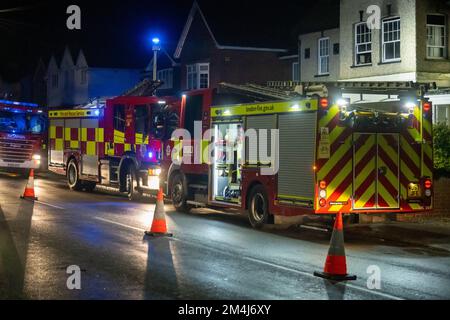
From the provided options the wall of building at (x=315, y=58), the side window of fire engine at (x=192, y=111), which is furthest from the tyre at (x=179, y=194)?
the wall of building at (x=315, y=58)

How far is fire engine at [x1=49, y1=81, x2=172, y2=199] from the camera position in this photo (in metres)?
19.1

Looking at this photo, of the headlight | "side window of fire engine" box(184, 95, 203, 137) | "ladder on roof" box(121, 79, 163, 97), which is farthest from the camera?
"ladder on roof" box(121, 79, 163, 97)

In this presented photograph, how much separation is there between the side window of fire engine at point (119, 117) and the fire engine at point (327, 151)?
16.6 ft

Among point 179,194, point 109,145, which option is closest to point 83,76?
point 109,145

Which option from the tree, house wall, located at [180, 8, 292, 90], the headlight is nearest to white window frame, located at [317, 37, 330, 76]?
house wall, located at [180, 8, 292, 90]

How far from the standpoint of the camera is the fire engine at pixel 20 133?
28938mm

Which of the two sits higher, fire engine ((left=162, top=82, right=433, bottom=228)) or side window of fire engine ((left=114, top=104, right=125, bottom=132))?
side window of fire engine ((left=114, top=104, right=125, bottom=132))

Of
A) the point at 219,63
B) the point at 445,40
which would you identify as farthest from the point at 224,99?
the point at 219,63

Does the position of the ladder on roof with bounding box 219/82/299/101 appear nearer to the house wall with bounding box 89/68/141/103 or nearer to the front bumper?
the front bumper

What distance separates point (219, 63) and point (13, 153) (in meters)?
14.6

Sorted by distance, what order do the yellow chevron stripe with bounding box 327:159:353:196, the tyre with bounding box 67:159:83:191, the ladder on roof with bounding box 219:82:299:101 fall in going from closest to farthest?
the yellow chevron stripe with bounding box 327:159:353:196
the ladder on roof with bounding box 219:82:299:101
the tyre with bounding box 67:159:83:191

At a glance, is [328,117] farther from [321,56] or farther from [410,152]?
[321,56]

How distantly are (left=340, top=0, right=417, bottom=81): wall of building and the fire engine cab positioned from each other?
1006cm
